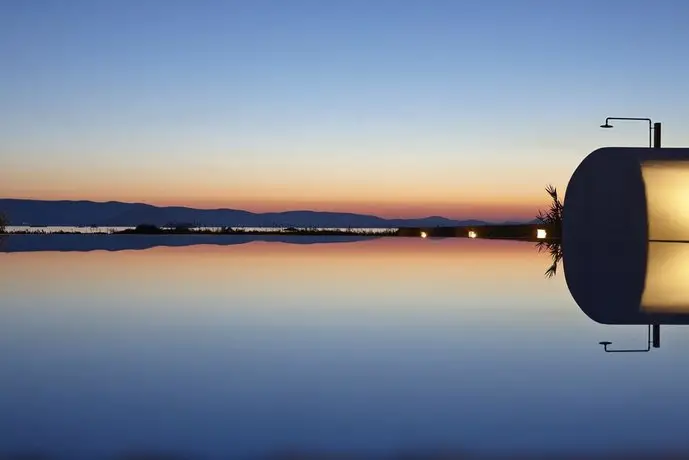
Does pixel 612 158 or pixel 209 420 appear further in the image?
pixel 612 158

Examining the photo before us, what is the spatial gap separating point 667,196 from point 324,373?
14384 millimetres

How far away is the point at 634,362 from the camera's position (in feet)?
19.5

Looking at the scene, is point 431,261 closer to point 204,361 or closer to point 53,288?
point 53,288

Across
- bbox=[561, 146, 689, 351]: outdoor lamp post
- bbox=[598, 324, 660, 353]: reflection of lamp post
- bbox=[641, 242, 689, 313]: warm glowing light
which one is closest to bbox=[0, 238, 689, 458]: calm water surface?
bbox=[598, 324, 660, 353]: reflection of lamp post

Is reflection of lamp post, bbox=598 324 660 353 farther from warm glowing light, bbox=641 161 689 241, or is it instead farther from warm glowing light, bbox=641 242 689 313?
warm glowing light, bbox=641 161 689 241

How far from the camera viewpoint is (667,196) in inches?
697

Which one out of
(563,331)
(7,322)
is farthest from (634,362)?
(7,322)

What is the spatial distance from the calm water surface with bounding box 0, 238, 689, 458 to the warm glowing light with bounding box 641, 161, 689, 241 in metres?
8.03

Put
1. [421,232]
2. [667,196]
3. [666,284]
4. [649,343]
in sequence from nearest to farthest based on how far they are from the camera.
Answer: [649,343] < [666,284] < [667,196] < [421,232]

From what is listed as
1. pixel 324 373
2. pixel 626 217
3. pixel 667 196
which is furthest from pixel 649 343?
pixel 626 217

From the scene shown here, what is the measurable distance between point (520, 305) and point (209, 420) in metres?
5.82

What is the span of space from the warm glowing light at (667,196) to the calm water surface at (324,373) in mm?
8027

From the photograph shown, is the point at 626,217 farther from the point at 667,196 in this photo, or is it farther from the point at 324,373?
the point at 324,373

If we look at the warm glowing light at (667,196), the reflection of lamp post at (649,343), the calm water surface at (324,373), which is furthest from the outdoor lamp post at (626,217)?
the reflection of lamp post at (649,343)
